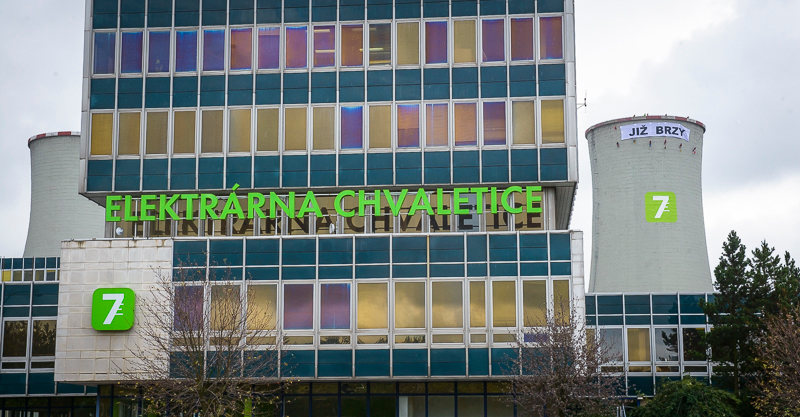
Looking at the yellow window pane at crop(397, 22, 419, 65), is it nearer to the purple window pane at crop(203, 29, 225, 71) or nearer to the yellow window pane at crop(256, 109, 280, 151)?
the yellow window pane at crop(256, 109, 280, 151)

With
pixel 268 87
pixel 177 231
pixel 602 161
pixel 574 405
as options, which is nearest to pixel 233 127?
pixel 268 87

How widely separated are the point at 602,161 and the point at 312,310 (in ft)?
112

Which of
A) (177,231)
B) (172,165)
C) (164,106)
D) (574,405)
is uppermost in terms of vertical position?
(164,106)

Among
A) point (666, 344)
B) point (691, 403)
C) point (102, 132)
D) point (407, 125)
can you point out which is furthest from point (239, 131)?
point (666, 344)

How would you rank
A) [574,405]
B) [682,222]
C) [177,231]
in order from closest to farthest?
[574,405], [177,231], [682,222]

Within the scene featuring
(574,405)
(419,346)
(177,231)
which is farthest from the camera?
(177,231)

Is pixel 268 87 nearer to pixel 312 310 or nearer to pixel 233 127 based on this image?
pixel 233 127

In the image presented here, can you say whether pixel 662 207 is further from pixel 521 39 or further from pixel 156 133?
pixel 156 133

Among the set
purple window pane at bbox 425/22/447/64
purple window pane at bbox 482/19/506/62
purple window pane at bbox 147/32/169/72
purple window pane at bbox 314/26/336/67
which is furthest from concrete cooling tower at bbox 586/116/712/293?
purple window pane at bbox 147/32/169/72

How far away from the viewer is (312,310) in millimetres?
39531

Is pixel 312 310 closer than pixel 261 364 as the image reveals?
No

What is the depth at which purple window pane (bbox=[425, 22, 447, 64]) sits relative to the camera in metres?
42.2

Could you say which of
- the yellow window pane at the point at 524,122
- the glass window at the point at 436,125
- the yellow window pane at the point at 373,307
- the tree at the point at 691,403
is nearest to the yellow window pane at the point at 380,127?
the glass window at the point at 436,125

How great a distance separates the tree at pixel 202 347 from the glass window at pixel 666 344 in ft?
79.4
